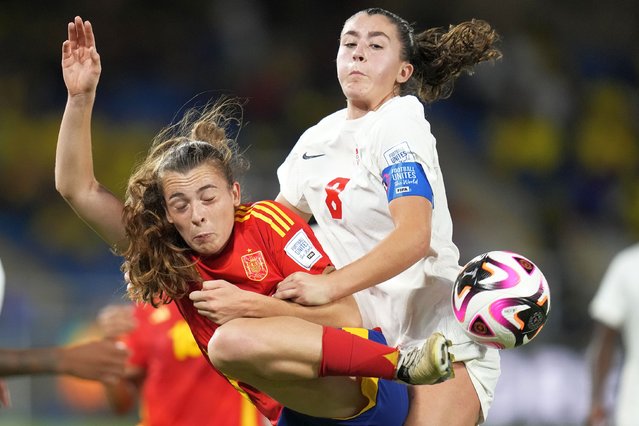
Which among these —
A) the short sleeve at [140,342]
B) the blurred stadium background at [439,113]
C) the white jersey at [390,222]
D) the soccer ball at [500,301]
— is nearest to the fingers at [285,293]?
the white jersey at [390,222]

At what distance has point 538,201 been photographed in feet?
36.7

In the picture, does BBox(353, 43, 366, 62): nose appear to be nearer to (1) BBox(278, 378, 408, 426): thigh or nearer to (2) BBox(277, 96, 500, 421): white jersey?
(2) BBox(277, 96, 500, 421): white jersey

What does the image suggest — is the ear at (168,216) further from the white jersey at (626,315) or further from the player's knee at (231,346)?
the white jersey at (626,315)

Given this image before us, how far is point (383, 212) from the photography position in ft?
13.6

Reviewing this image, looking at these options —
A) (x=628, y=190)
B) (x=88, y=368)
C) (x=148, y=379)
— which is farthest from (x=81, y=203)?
(x=628, y=190)

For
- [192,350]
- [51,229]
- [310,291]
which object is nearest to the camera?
[310,291]

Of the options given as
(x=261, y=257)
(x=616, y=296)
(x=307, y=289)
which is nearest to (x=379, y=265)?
(x=307, y=289)

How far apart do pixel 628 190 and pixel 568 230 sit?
102 cm

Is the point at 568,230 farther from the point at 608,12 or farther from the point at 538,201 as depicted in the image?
the point at 608,12

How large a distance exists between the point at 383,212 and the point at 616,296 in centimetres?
265

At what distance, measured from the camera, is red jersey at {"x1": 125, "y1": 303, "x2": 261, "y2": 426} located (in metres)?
5.59

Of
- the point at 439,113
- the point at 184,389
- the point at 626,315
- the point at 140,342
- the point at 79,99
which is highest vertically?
the point at 439,113

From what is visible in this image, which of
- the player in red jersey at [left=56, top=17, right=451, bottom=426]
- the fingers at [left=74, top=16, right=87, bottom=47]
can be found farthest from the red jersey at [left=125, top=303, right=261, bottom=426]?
the fingers at [left=74, top=16, right=87, bottom=47]

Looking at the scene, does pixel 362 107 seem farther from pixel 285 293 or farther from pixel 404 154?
pixel 285 293
